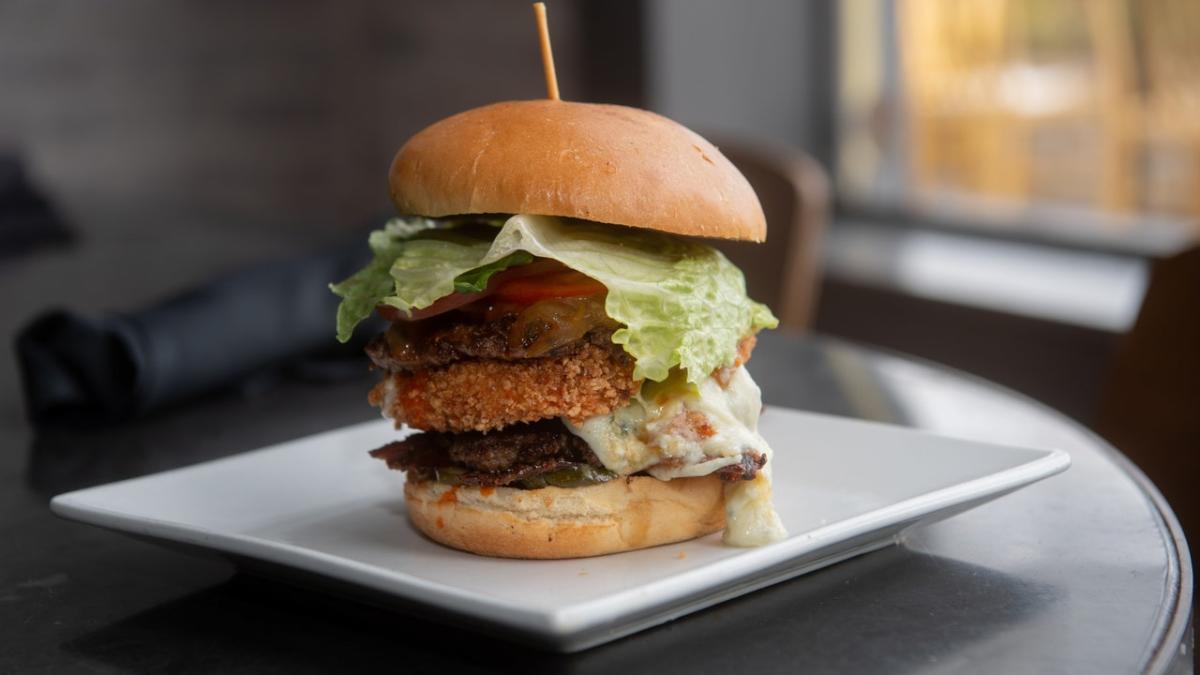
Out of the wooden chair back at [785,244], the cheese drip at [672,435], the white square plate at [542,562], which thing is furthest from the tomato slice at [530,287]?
the wooden chair back at [785,244]

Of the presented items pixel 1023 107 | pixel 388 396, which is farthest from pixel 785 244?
pixel 388 396

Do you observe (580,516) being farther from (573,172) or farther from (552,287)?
(573,172)

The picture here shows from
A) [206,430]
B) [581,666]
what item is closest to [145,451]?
[206,430]

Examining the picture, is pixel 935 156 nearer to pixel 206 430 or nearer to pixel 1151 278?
pixel 1151 278

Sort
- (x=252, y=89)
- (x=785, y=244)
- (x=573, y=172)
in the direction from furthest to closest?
(x=252, y=89), (x=785, y=244), (x=573, y=172)

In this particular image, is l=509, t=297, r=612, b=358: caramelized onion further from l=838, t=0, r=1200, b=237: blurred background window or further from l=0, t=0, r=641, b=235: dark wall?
l=0, t=0, r=641, b=235: dark wall

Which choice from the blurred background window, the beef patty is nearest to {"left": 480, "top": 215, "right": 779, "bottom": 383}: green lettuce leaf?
the beef patty
